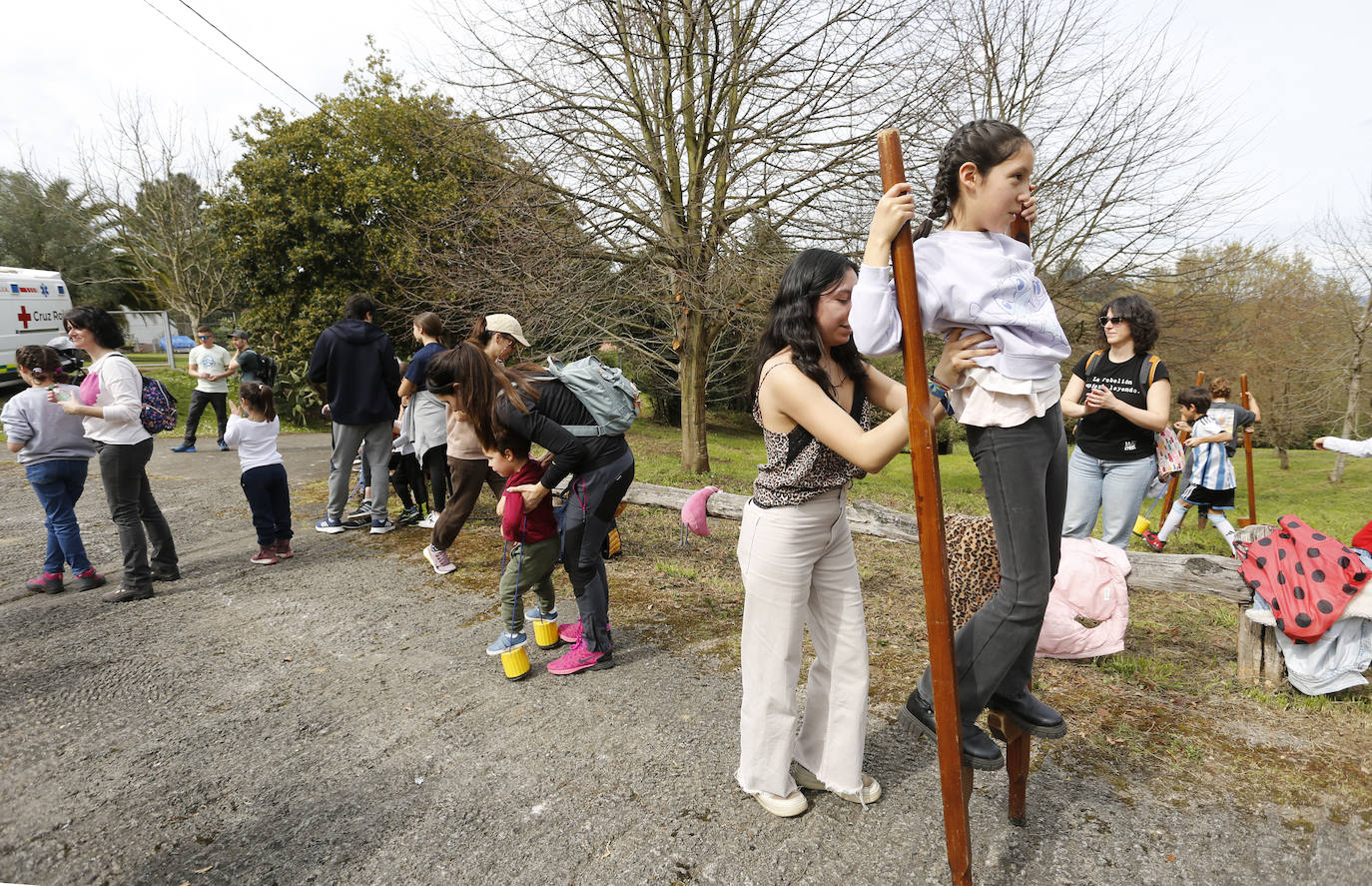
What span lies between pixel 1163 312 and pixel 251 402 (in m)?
14.4

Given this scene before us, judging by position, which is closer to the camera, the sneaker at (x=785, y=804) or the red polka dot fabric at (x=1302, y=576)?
the sneaker at (x=785, y=804)

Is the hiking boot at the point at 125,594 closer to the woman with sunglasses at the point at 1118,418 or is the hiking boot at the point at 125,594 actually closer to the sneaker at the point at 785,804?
the sneaker at the point at 785,804

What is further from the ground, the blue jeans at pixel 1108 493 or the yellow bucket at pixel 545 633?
the blue jeans at pixel 1108 493

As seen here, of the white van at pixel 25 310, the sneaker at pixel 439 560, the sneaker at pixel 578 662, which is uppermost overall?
the white van at pixel 25 310

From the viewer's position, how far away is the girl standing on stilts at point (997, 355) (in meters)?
1.90

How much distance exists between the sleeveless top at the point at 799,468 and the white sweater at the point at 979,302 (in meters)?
0.54

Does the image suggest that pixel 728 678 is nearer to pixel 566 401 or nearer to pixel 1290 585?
pixel 566 401

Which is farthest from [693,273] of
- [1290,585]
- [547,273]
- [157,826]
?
[157,826]

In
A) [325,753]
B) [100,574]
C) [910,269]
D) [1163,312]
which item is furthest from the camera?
[1163,312]

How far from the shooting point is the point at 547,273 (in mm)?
9586

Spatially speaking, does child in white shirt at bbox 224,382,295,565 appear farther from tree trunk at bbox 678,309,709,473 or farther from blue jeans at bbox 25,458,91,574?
tree trunk at bbox 678,309,709,473

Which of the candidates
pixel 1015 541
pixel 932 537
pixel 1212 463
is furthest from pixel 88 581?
pixel 1212 463

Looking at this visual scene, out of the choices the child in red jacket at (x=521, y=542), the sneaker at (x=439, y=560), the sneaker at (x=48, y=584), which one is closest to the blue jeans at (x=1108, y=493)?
the child in red jacket at (x=521, y=542)

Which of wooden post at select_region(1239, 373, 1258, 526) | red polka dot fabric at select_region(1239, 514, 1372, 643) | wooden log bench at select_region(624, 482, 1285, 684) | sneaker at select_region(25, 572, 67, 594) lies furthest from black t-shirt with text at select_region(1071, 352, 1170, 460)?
sneaker at select_region(25, 572, 67, 594)
